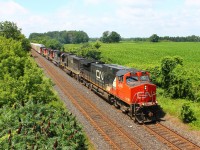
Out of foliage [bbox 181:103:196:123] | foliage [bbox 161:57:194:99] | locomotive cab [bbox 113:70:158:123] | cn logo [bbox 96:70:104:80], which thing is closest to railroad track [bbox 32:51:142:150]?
locomotive cab [bbox 113:70:158:123]

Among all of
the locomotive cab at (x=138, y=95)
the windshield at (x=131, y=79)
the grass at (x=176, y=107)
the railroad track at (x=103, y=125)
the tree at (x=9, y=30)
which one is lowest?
the railroad track at (x=103, y=125)

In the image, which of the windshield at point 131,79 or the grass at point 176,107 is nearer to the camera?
the grass at point 176,107

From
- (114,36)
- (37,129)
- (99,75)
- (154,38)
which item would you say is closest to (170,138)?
(37,129)

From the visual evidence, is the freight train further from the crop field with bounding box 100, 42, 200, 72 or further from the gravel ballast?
the crop field with bounding box 100, 42, 200, 72

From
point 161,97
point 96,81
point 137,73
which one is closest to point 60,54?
point 96,81

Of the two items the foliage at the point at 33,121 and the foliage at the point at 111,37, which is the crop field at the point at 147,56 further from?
the foliage at the point at 111,37

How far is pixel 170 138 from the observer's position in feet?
58.3

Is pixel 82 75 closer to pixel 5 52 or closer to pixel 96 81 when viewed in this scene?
pixel 96 81

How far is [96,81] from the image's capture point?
2959 cm

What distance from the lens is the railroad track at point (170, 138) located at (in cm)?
1642

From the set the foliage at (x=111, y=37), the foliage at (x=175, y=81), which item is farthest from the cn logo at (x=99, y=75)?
the foliage at (x=111, y=37)

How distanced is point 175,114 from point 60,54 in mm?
34871

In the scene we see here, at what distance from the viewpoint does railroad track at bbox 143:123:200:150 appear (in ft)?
53.9

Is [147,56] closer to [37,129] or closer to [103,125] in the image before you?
[103,125]
